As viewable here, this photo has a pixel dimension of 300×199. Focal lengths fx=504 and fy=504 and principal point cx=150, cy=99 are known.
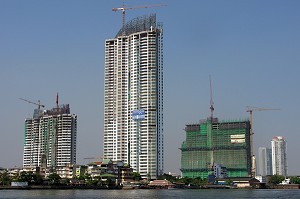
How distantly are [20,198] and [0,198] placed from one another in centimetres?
523

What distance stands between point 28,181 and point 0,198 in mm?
81239

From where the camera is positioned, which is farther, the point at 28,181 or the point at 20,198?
the point at 28,181

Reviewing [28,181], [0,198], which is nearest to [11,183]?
[28,181]

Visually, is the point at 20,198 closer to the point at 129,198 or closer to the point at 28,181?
the point at 129,198

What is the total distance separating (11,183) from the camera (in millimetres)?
199875

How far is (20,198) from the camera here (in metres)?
118

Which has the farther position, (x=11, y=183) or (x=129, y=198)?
(x=11, y=183)

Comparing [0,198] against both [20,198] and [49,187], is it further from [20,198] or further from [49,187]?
[49,187]

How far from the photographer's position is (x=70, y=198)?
386 ft

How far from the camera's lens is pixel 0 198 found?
11888cm

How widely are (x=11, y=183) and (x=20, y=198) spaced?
8655cm

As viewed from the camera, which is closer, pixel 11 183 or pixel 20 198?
pixel 20 198

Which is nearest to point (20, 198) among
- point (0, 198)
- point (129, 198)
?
point (0, 198)

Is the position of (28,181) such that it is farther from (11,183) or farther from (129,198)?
(129,198)
